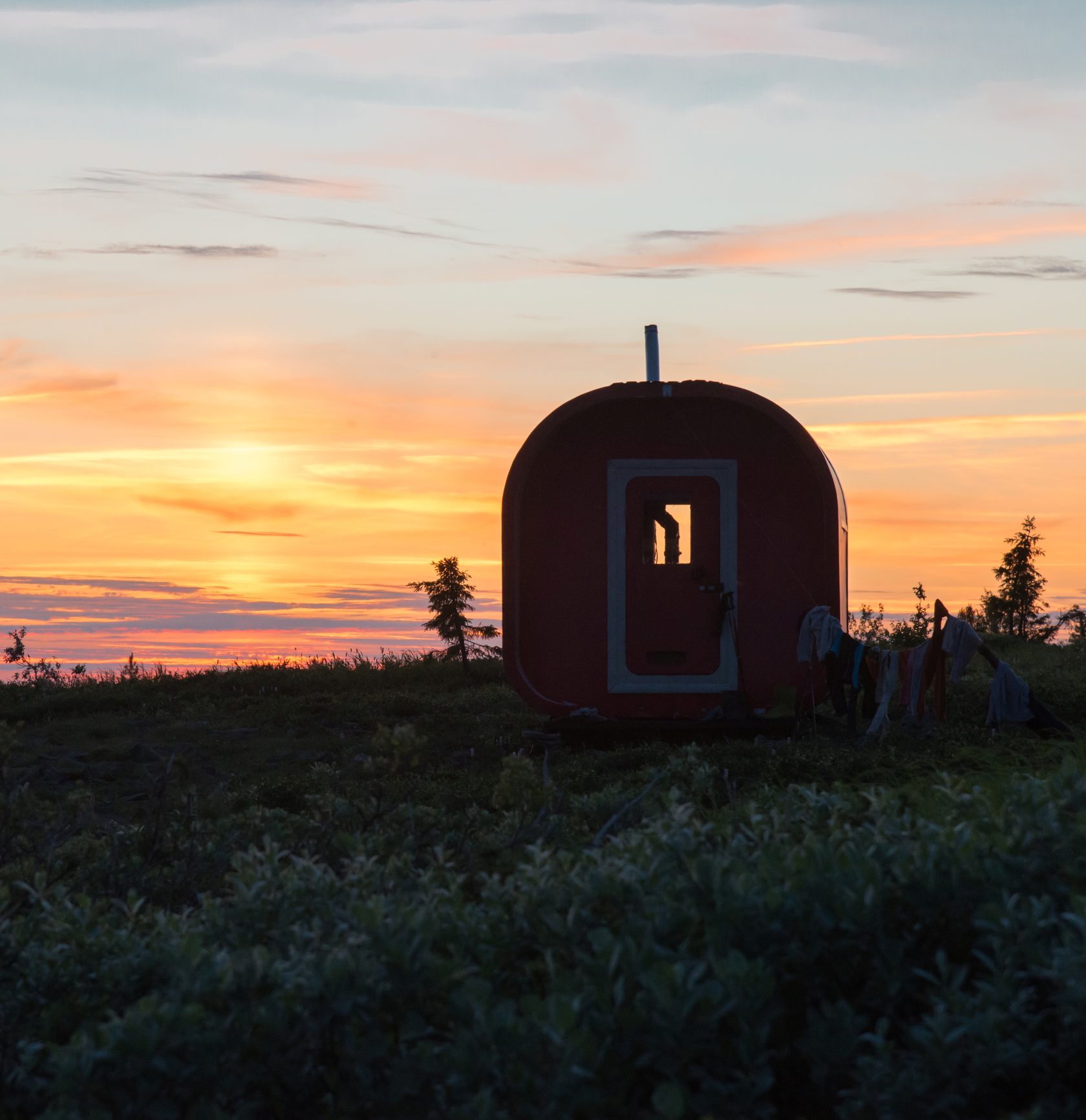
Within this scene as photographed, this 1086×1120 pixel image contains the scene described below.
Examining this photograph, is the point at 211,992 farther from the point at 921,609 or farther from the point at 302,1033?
the point at 921,609

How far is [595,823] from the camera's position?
17.2 feet

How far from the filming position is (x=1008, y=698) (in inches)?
371

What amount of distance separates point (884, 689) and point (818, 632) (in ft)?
2.69

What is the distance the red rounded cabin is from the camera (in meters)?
11.3

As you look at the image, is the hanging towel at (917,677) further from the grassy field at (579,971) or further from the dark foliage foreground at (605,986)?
the dark foliage foreground at (605,986)

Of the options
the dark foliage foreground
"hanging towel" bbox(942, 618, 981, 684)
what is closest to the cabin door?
"hanging towel" bbox(942, 618, 981, 684)

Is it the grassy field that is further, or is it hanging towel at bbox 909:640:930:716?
hanging towel at bbox 909:640:930:716

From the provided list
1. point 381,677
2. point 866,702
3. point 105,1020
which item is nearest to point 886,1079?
point 105,1020

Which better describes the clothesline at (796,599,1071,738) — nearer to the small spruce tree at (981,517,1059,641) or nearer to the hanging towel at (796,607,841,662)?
the hanging towel at (796,607,841,662)

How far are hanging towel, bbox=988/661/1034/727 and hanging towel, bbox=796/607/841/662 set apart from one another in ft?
5.00

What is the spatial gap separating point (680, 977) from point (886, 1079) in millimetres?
482

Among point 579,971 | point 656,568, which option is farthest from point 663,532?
point 579,971

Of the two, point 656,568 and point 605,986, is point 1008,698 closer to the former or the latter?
point 656,568

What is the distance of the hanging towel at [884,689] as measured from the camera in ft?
32.4
